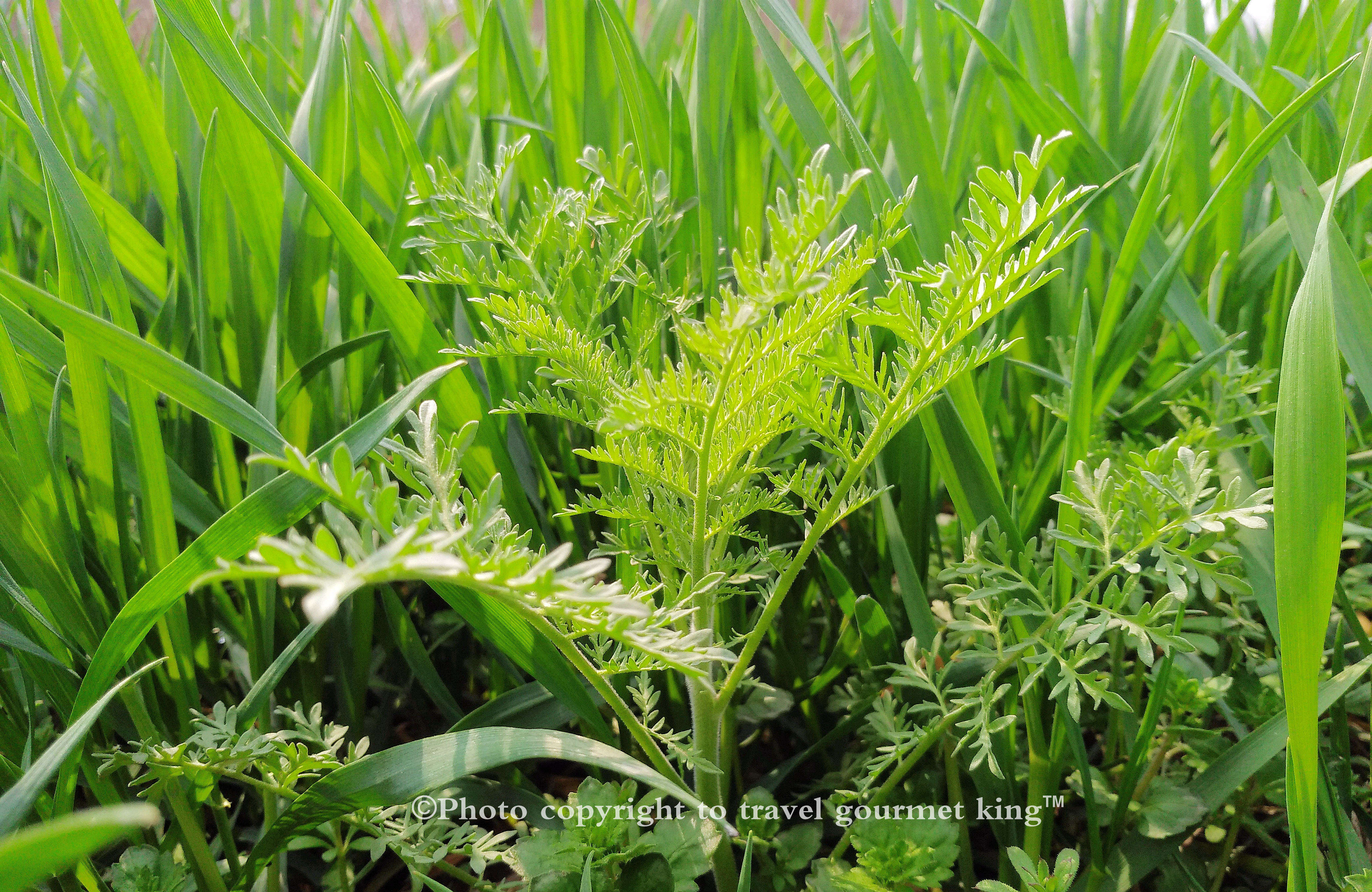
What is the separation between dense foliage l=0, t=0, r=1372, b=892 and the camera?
46cm

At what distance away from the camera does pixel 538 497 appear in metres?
0.75

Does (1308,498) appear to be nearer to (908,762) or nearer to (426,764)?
(908,762)

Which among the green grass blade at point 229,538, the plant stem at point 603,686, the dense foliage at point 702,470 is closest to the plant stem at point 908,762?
the dense foliage at point 702,470

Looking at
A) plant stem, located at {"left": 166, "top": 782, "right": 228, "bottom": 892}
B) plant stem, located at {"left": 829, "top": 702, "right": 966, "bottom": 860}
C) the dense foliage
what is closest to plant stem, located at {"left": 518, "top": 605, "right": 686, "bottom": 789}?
the dense foliage

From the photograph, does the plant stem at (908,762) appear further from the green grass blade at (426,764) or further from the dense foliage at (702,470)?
the green grass blade at (426,764)

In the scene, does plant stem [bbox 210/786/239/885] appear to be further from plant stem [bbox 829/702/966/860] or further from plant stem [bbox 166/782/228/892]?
plant stem [bbox 829/702/966/860]

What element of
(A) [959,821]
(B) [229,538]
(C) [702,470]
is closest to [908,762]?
(A) [959,821]

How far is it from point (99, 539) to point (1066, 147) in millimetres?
825

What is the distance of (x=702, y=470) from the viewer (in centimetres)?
47

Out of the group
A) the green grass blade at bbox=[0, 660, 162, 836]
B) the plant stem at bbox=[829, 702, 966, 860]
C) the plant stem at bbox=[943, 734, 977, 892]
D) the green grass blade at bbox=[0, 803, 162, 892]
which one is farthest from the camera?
the plant stem at bbox=[943, 734, 977, 892]

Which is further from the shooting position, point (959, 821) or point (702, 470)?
point (959, 821)

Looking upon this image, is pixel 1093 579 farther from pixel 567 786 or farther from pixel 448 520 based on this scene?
pixel 567 786

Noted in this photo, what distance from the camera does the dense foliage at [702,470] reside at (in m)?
0.46

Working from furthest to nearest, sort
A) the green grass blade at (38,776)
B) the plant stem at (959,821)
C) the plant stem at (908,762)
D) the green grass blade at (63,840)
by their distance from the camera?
the plant stem at (959,821), the plant stem at (908,762), the green grass blade at (38,776), the green grass blade at (63,840)
